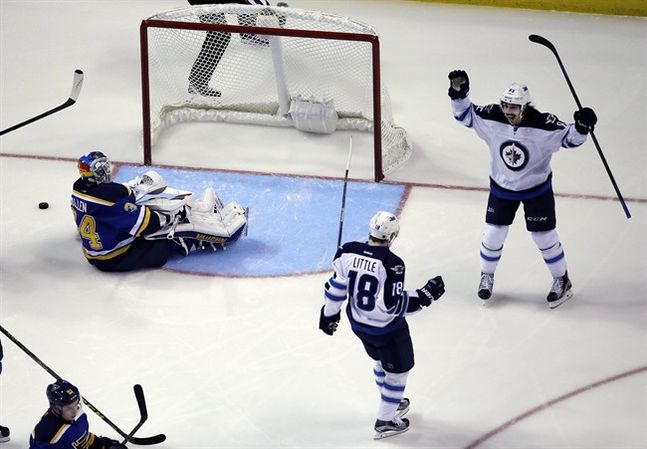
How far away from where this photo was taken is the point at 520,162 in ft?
20.5

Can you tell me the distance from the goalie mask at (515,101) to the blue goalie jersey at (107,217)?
5.56ft

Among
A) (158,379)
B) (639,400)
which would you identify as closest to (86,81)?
(158,379)

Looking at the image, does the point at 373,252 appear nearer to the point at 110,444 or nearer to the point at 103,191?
the point at 110,444

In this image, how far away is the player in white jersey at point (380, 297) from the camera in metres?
5.36

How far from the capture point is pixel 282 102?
814 centimetres

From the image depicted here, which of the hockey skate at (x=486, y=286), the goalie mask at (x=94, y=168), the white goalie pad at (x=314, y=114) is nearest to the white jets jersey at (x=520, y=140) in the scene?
the hockey skate at (x=486, y=286)

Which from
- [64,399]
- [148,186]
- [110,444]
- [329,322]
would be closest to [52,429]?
[64,399]

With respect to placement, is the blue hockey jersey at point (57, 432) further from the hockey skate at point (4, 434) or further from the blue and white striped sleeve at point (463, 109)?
the blue and white striped sleeve at point (463, 109)

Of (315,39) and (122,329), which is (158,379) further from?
(315,39)

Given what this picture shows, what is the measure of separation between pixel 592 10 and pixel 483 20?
0.72m

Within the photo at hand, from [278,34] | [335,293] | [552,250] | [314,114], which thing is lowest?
[335,293]

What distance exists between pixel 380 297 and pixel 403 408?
662 millimetres

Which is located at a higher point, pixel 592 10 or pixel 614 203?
pixel 592 10

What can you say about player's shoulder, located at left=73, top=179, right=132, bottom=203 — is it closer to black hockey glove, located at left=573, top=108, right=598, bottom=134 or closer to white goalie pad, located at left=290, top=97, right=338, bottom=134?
white goalie pad, located at left=290, top=97, right=338, bottom=134
